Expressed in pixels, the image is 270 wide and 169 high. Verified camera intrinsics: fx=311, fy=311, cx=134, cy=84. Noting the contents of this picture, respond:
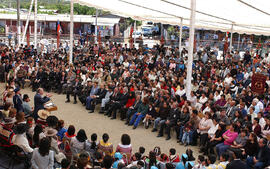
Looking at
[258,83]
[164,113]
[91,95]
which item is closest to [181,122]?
[164,113]

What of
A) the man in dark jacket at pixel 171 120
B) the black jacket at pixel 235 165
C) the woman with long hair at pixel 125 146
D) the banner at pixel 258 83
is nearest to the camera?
the black jacket at pixel 235 165

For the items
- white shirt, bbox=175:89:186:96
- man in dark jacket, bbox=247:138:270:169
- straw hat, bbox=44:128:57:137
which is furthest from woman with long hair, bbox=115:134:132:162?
white shirt, bbox=175:89:186:96

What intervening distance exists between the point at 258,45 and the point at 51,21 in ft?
88.0

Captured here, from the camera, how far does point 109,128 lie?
1014 cm

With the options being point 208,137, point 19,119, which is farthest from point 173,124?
point 19,119

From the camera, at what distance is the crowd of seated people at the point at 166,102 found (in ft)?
24.1

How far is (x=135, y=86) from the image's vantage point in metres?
11.6

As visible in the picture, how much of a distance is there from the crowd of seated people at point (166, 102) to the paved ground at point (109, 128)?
27 cm

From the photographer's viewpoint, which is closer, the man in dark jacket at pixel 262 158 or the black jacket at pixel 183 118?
the man in dark jacket at pixel 262 158

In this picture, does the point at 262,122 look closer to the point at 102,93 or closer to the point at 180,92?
the point at 180,92

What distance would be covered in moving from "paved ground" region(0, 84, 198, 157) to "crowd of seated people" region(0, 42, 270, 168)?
27 cm

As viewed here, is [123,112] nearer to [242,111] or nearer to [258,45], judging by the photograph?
[242,111]

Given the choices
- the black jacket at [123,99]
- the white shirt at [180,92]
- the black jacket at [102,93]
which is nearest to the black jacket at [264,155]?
the white shirt at [180,92]

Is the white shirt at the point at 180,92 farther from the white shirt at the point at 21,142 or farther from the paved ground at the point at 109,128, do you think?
the white shirt at the point at 21,142
